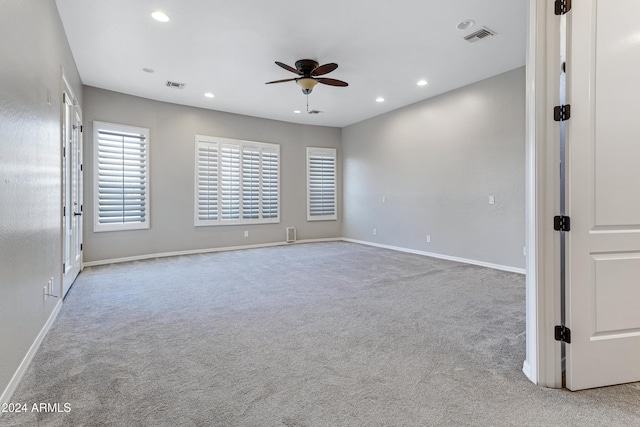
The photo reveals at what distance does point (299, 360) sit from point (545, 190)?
6.31 feet

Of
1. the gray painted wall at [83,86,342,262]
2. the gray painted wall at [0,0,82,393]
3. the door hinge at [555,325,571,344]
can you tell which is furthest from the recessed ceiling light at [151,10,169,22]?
the door hinge at [555,325,571,344]

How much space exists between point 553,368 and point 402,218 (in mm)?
5110

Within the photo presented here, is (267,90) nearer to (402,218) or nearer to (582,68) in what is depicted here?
(402,218)

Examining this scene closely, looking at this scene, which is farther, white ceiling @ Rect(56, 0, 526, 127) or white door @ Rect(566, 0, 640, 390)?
white ceiling @ Rect(56, 0, 526, 127)

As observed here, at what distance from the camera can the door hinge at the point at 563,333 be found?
185cm

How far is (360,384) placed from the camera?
1910 millimetres

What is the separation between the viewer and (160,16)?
343 cm

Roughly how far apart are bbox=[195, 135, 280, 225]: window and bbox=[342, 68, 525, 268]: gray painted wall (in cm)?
227

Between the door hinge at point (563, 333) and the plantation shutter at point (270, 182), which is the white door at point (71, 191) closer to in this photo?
the plantation shutter at point (270, 182)

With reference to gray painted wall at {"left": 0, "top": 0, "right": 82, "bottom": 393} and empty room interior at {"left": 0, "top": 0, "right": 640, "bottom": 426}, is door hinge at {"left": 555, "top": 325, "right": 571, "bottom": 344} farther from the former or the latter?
gray painted wall at {"left": 0, "top": 0, "right": 82, "bottom": 393}

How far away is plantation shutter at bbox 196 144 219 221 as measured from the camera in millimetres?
6750

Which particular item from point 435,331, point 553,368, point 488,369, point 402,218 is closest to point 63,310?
point 435,331

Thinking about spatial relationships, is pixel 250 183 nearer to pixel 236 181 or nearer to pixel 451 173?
pixel 236 181

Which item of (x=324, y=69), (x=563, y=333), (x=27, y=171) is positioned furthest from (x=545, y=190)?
(x=27, y=171)
